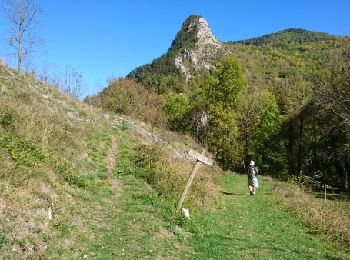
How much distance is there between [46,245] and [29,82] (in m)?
17.9

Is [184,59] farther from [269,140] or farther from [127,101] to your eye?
[127,101]

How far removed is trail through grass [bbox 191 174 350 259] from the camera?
12.7 m

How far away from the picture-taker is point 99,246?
451 inches

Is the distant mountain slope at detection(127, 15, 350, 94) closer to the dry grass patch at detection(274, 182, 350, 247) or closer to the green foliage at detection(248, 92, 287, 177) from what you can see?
the green foliage at detection(248, 92, 287, 177)

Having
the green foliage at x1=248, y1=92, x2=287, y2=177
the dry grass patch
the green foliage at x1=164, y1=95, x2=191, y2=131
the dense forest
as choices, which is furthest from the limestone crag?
the dry grass patch

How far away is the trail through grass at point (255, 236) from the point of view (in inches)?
500

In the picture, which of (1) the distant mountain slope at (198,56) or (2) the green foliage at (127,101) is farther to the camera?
(1) the distant mountain slope at (198,56)

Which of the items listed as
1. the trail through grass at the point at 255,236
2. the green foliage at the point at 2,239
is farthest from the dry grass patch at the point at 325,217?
the green foliage at the point at 2,239

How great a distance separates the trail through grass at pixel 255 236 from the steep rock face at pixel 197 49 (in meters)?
126

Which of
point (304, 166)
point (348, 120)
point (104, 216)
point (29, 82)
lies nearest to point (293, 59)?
point (304, 166)

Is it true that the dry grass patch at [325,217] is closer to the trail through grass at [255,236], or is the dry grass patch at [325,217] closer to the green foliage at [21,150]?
the trail through grass at [255,236]

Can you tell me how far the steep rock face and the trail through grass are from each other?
414ft

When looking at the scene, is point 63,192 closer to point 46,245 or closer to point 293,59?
point 46,245

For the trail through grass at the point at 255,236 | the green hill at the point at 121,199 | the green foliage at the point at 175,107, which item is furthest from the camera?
the green foliage at the point at 175,107
